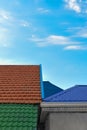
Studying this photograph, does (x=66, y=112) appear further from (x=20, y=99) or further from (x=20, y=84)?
(x=20, y=84)

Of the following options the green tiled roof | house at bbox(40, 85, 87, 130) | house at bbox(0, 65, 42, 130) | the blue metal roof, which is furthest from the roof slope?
house at bbox(40, 85, 87, 130)

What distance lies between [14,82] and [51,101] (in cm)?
325

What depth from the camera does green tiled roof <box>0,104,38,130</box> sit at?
11.0 metres

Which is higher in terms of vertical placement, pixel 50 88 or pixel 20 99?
pixel 50 88

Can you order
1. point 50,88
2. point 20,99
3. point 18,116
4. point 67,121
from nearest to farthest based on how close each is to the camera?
point 67,121 < point 18,116 < point 20,99 < point 50,88

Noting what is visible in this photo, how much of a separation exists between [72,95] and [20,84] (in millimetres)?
2862

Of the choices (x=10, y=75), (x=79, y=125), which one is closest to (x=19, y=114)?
(x=79, y=125)

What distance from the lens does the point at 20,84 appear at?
13.8m

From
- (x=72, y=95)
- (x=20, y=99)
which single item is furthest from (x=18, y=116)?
(x=72, y=95)

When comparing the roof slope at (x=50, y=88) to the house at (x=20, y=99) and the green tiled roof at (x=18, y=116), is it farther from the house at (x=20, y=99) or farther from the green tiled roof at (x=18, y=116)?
the green tiled roof at (x=18, y=116)

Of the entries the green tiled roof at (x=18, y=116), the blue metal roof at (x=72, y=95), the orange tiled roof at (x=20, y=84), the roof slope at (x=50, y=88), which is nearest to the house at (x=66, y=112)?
the blue metal roof at (x=72, y=95)

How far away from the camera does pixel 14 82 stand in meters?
14.1

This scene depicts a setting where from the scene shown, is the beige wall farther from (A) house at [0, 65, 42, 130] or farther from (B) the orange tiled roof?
(B) the orange tiled roof

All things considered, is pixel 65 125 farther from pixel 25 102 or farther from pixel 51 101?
pixel 25 102
